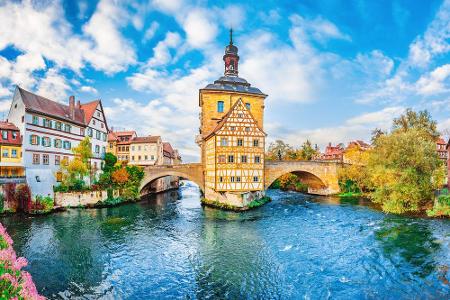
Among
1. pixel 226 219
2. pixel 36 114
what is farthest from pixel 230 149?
pixel 36 114

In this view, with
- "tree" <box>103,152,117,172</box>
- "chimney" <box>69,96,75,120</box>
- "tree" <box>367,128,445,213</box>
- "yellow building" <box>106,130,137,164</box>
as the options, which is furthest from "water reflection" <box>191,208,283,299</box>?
"yellow building" <box>106,130,137,164</box>

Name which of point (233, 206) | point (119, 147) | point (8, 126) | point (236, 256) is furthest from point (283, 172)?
point (119, 147)

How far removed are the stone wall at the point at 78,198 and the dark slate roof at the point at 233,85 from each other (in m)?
16.9

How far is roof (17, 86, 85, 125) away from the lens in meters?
24.8

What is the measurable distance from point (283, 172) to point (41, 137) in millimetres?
25955

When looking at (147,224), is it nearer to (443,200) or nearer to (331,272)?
(331,272)

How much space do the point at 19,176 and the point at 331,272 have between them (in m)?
25.2

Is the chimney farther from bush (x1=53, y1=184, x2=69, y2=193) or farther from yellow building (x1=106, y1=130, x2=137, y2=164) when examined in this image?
yellow building (x1=106, y1=130, x2=137, y2=164)

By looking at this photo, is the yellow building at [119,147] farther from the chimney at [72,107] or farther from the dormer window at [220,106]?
the dormer window at [220,106]

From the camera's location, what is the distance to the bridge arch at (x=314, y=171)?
32062 mm

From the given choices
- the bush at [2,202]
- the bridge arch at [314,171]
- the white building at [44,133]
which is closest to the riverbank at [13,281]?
the bush at [2,202]

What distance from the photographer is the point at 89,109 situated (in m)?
33.8

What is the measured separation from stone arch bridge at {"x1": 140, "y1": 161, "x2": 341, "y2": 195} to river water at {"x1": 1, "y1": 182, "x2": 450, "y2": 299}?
9.08 m

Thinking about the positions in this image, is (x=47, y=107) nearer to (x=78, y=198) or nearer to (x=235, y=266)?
(x=78, y=198)
